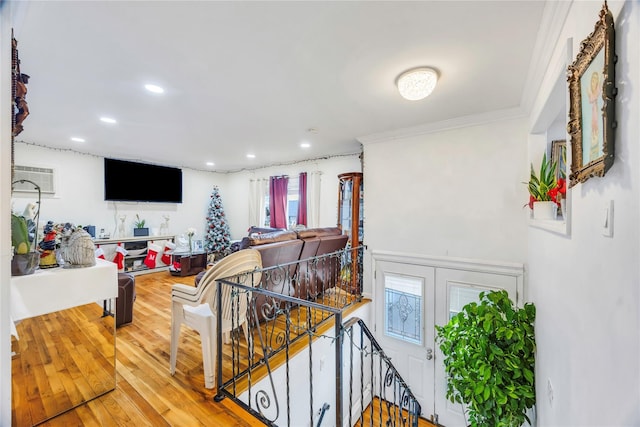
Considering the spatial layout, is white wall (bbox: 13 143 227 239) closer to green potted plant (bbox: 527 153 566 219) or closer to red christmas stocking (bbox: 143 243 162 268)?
red christmas stocking (bbox: 143 243 162 268)

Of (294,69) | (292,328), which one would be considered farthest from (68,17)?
(292,328)

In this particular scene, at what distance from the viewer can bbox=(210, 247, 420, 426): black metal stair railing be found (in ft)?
5.75

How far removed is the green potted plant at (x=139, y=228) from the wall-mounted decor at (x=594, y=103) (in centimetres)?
693

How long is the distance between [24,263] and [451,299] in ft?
12.5

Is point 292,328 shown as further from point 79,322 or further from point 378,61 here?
point 378,61

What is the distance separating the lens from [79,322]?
6.35 feet

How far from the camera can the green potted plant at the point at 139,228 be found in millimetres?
5660

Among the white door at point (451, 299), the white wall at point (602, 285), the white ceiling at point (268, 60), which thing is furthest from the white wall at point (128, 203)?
the white wall at point (602, 285)

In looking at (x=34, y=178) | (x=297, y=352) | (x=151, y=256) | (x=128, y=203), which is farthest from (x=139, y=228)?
(x=297, y=352)

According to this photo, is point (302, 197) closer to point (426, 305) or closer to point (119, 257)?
point (426, 305)

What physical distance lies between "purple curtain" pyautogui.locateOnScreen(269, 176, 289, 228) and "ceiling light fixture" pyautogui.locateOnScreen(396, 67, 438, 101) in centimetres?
416

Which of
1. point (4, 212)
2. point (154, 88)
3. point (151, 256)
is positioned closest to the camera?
point (4, 212)

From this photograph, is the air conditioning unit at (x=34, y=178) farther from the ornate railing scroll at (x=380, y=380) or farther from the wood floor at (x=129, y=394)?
the ornate railing scroll at (x=380, y=380)

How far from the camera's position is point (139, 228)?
5.71m
